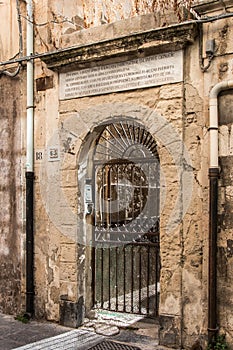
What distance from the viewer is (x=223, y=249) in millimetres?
4672

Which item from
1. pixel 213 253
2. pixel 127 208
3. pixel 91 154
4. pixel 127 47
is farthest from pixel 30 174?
pixel 213 253

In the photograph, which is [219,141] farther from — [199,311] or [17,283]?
[17,283]

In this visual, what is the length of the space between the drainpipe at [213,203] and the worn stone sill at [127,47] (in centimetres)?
68

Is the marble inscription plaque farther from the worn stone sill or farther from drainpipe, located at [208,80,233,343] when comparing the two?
drainpipe, located at [208,80,233,343]

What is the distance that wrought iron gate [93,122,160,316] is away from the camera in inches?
239

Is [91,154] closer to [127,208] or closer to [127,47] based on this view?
[127,208]

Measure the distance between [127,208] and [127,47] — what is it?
8.23 feet

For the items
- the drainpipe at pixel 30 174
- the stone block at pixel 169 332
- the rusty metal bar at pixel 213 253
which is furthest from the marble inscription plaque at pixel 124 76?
the stone block at pixel 169 332

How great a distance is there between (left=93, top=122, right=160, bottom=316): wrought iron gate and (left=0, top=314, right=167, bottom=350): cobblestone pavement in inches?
17.6

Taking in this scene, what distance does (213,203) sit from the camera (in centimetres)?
466

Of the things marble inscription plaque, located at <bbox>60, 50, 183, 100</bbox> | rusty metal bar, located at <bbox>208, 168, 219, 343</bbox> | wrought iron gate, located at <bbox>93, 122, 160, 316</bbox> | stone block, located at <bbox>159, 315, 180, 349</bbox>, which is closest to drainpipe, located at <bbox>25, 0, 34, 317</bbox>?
marble inscription plaque, located at <bbox>60, 50, 183, 100</bbox>

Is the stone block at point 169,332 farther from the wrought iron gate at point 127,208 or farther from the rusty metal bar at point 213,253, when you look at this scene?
the wrought iron gate at point 127,208

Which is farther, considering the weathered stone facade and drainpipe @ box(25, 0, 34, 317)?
drainpipe @ box(25, 0, 34, 317)

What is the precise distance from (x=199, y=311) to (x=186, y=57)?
2.66m
